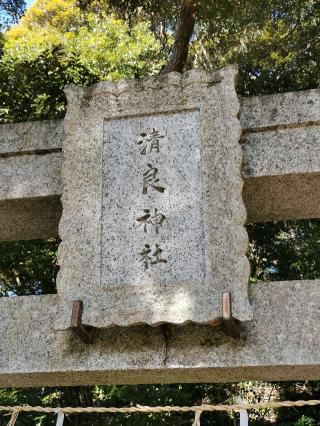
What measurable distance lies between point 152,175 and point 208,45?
204 inches

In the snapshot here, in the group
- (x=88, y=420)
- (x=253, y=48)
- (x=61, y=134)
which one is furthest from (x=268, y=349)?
(x=253, y=48)

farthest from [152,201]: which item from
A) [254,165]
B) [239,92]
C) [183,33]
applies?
[239,92]

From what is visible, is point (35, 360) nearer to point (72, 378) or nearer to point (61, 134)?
point (72, 378)

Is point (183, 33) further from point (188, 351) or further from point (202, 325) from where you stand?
point (188, 351)

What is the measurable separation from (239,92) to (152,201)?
3.82m

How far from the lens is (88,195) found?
3.12 metres

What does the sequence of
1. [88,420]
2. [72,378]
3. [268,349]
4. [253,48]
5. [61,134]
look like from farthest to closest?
[253,48] < [88,420] < [61,134] < [72,378] < [268,349]

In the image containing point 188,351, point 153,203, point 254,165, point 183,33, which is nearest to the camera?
point 188,351

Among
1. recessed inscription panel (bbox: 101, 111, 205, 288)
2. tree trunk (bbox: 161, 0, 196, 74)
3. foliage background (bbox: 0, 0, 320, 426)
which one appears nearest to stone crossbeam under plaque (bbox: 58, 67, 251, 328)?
recessed inscription panel (bbox: 101, 111, 205, 288)

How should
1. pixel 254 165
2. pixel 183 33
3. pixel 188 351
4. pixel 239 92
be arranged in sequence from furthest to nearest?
pixel 239 92 < pixel 183 33 < pixel 254 165 < pixel 188 351

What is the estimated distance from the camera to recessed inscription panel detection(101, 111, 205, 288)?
2850 mm

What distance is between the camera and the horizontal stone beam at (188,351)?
2.68 meters

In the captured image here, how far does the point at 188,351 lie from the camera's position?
8.98 feet

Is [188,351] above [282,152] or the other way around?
the other way around
